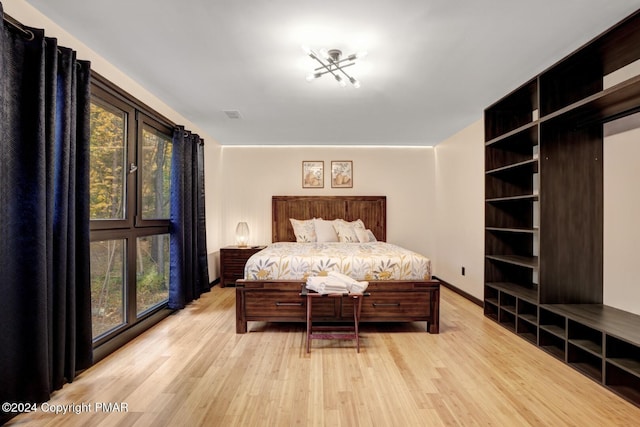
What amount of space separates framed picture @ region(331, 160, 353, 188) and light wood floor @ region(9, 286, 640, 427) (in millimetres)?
3035

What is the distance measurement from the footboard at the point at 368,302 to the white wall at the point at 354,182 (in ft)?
8.46

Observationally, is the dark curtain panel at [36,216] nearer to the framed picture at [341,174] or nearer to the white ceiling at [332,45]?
the white ceiling at [332,45]

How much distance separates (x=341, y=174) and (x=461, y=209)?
2.06 m

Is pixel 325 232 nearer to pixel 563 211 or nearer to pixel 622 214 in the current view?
pixel 563 211

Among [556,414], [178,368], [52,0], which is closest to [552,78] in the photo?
[556,414]

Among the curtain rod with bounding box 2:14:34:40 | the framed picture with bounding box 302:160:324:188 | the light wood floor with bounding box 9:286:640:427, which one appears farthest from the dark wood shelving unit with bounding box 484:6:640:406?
the curtain rod with bounding box 2:14:34:40

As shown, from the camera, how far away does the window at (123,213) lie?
2646mm

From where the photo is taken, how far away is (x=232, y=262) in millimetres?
4953

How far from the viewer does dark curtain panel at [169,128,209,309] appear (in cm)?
376

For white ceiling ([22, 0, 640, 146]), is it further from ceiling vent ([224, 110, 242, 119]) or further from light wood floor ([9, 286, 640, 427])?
light wood floor ([9, 286, 640, 427])

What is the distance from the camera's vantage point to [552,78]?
2643 mm

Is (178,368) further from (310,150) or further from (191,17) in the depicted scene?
(310,150)

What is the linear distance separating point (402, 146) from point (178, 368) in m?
4.74

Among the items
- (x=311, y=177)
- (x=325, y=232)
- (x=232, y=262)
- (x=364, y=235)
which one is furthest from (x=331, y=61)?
(x=232, y=262)
